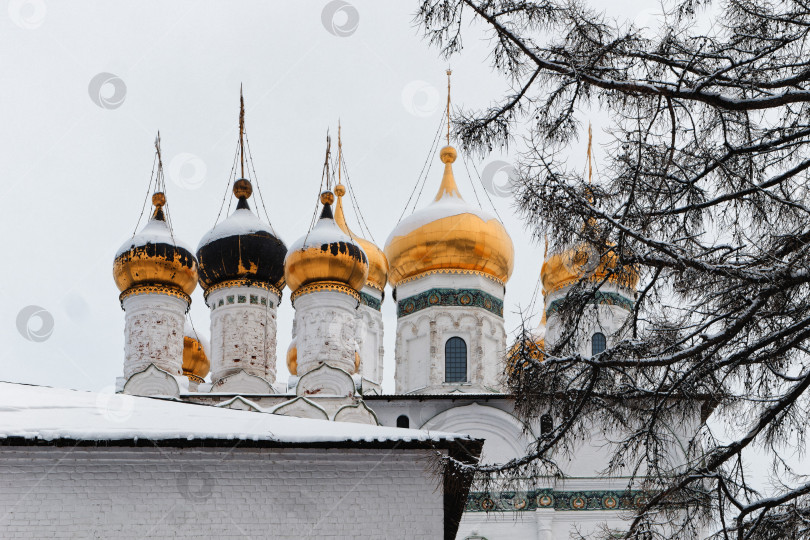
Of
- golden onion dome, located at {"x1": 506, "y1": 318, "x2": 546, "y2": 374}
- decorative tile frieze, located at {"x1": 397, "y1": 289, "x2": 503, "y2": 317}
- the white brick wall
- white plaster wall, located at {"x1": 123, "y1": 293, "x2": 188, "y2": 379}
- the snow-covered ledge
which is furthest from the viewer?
decorative tile frieze, located at {"x1": 397, "y1": 289, "x2": 503, "y2": 317}

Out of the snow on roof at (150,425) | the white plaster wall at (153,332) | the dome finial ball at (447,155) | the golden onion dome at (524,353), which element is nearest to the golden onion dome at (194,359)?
the white plaster wall at (153,332)

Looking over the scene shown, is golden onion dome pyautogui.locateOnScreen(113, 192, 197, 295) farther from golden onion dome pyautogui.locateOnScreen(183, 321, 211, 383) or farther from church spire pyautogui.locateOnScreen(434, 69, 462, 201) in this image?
church spire pyautogui.locateOnScreen(434, 69, 462, 201)

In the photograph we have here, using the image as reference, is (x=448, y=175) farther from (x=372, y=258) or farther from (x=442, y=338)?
(x=442, y=338)

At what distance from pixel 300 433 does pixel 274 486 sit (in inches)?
14.8

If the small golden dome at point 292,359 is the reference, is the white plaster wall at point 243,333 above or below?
below

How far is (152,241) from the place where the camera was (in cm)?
1747

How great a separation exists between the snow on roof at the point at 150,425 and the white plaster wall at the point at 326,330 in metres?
7.98

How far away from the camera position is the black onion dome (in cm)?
1825

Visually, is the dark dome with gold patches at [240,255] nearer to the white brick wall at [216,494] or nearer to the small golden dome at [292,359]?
the small golden dome at [292,359]

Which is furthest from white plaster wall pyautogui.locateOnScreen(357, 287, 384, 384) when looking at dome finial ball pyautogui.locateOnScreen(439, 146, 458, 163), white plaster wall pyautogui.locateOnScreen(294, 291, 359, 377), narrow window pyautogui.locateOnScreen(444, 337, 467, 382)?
white plaster wall pyautogui.locateOnScreen(294, 291, 359, 377)

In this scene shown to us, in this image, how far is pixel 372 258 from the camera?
22.2 meters

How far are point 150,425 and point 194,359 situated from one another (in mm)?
13823

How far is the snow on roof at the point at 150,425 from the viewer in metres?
7.48

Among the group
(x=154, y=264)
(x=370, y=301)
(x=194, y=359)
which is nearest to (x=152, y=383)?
(x=154, y=264)
